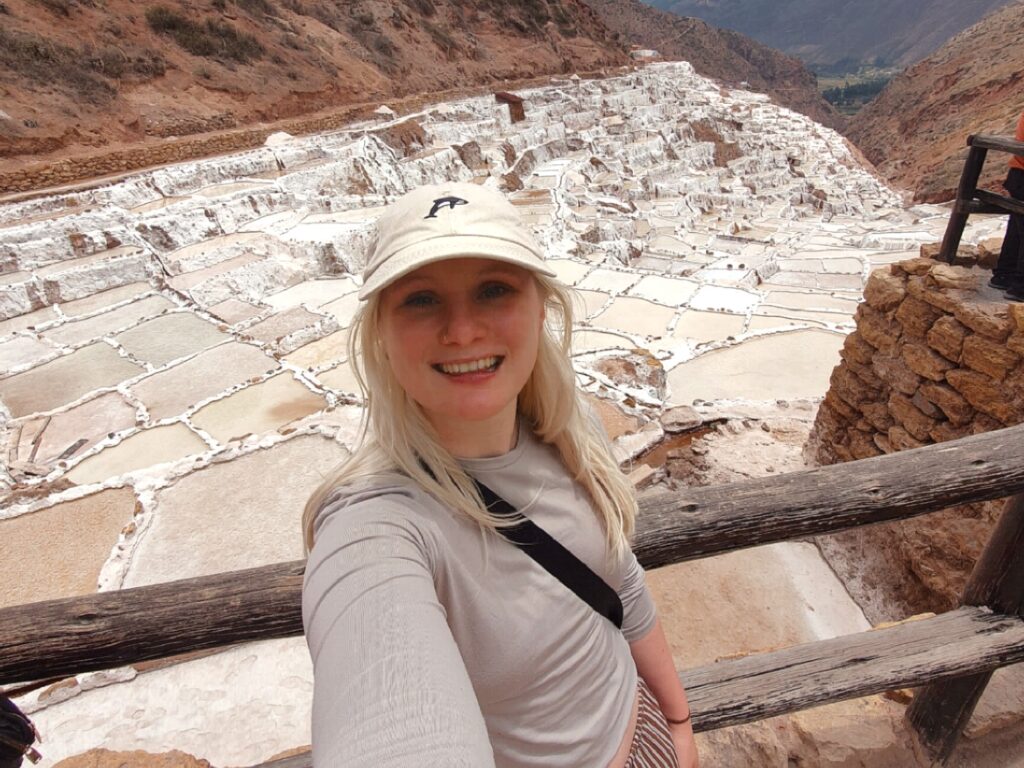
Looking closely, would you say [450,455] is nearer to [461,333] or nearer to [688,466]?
[461,333]

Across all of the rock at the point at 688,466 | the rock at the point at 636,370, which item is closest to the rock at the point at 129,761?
the rock at the point at 688,466

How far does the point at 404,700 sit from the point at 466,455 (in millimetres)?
432

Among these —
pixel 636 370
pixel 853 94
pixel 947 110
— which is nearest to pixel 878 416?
pixel 636 370

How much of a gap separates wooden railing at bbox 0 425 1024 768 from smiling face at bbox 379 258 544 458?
68cm

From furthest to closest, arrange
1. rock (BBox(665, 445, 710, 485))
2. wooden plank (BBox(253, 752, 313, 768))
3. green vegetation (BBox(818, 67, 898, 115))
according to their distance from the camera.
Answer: green vegetation (BBox(818, 67, 898, 115)), rock (BBox(665, 445, 710, 485)), wooden plank (BBox(253, 752, 313, 768))

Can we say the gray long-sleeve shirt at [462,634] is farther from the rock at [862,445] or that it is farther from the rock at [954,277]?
the rock at [862,445]

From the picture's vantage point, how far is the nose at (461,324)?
877 millimetres

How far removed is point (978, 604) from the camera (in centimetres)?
178

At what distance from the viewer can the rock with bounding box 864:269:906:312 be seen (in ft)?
10.7

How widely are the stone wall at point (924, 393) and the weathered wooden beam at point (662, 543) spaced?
4.85 ft

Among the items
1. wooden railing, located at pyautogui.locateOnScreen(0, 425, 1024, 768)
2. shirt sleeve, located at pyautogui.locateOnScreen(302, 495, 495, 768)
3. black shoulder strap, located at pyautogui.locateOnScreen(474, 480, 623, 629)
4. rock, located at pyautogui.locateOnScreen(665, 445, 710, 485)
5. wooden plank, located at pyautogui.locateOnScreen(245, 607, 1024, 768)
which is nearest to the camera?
shirt sleeve, located at pyautogui.locateOnScreen(302, 495, 495, 768)

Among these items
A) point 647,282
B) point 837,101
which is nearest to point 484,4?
point 647,282

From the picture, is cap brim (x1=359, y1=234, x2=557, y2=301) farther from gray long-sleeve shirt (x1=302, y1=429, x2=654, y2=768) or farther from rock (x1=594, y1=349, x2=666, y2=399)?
rock (x1=594, y1=349, x2=666, y2=399)

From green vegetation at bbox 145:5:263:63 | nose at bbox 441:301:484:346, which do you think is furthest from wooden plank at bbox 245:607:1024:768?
green vegetation at bbox 145:5:263:63
